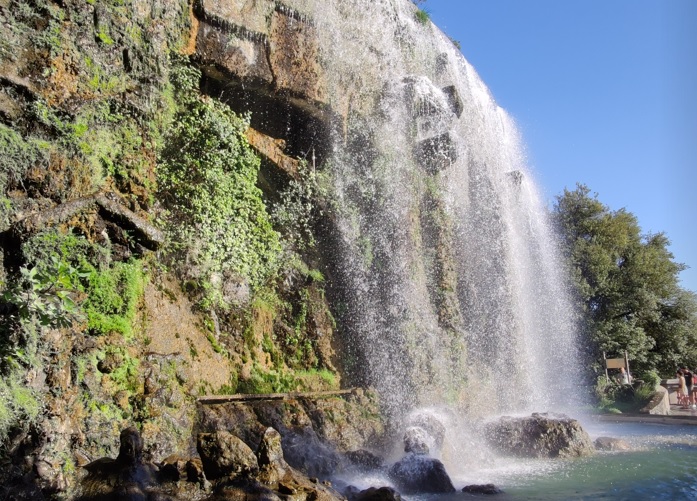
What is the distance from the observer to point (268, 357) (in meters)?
12.0

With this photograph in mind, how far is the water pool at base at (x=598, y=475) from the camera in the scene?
8.84 metres

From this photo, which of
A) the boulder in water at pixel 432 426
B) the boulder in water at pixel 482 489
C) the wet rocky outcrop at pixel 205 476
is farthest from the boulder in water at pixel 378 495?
the boulder in water at pixel 432 426

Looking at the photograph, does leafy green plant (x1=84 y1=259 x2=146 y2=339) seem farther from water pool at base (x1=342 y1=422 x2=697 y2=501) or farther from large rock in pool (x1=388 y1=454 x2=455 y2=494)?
water pool at base (x1=342 y1=422 x2=697 y2=501)

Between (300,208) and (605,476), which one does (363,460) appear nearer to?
(605,476)

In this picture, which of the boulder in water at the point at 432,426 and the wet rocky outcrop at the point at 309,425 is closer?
the wet rocky outcrop at the point at 309,425

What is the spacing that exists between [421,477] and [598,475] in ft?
11.7

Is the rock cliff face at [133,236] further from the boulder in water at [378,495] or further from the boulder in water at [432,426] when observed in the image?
the boulder in water at [378,495]

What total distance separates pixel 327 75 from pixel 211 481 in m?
10.8

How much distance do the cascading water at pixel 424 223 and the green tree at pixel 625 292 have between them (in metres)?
5.76

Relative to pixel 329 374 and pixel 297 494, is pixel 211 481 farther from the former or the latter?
pixel 329 374

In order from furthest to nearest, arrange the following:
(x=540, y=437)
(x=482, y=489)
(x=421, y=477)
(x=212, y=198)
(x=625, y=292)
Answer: (x=625, y=292), (x=540, y=437), (x=212, y=198), (x=421, y=477), (x=482, y=489)

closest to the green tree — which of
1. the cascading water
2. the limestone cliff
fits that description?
the cascading water

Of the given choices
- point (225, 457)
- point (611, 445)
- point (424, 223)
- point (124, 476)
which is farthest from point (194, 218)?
point (611, 445)

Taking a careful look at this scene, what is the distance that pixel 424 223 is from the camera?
1777cm
